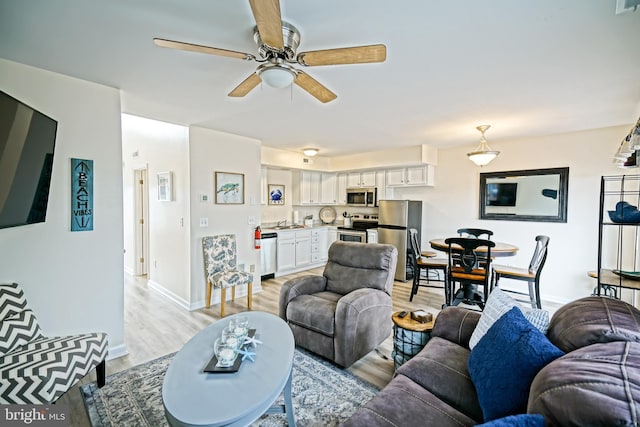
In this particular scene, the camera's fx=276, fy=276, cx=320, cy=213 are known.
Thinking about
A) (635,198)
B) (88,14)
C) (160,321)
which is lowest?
(160,321)

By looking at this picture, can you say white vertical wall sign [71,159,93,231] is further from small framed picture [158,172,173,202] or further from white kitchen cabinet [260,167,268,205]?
white kitchen cabinet [260,167,268,205]

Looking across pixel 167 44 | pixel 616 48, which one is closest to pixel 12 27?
pixel 167 44

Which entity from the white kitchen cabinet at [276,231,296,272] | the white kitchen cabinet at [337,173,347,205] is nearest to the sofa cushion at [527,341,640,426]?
the white kitchen cabinet at [276,231,296,272]

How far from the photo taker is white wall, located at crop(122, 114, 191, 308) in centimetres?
381

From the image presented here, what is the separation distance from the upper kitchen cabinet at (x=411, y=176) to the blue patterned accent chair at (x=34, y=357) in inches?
199

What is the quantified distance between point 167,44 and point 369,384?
8.65 feet

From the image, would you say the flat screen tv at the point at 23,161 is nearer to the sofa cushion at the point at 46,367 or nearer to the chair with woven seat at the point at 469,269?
the sofa cushion at the point at 46,367

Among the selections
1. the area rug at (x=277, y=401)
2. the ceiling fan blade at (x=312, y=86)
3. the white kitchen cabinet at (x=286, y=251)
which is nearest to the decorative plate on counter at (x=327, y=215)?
the white kitchen cabinet at (x=286, y=251)

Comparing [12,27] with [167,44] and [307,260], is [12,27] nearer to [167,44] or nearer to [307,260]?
[167,44]

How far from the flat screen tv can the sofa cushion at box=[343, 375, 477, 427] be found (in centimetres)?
235

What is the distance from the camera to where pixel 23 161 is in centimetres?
183

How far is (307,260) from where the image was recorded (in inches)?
234

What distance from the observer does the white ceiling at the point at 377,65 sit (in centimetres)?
151

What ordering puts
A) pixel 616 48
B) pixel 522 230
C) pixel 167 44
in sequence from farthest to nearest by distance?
pixel 522 230 < pixel 616 48 < pixel 167 44
